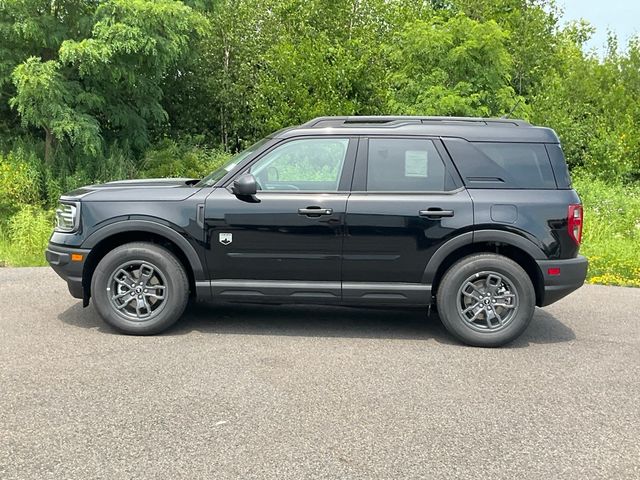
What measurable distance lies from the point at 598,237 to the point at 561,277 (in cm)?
596

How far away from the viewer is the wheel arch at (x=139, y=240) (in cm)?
539

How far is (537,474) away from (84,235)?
4.02 metres

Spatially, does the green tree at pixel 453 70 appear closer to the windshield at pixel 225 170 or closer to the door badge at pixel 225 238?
the windshield at pixel 225 170

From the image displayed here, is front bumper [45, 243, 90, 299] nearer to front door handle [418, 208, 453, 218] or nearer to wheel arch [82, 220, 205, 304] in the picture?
wheel arch [82, 220, 205, 304]

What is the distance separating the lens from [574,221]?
206 inches

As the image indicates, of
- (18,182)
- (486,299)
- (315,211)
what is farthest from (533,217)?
(18,182)

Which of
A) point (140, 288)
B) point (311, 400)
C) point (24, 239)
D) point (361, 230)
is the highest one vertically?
point (361, 230)

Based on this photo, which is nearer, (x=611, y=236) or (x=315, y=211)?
(x=315, y=211)

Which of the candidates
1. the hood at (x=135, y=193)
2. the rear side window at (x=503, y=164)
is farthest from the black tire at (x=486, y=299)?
the hood at (x=135, y=193)

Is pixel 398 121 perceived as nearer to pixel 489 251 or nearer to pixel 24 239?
pixel 489 251

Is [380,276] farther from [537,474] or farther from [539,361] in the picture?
[537,474]

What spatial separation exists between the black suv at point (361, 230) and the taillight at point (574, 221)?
13 millimetres

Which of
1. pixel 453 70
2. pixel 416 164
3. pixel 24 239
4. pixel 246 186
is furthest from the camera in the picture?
pixel 453 70

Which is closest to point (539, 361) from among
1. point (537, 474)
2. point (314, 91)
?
point (537, 474)
